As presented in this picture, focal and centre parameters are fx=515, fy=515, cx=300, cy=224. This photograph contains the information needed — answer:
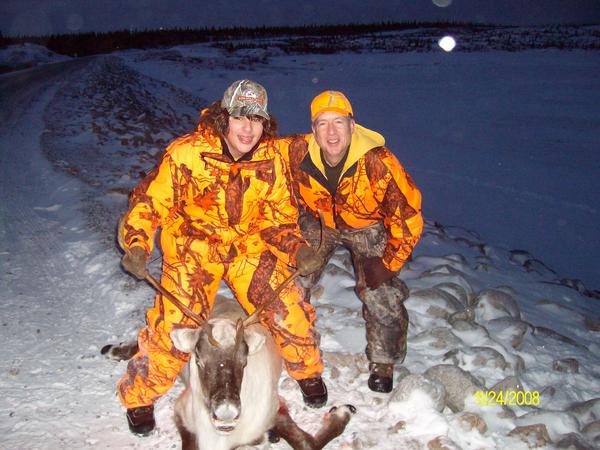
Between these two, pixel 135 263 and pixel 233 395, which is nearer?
pixel 233 395

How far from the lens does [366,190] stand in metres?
3.97

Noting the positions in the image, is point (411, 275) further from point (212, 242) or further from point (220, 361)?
point (220, 361)

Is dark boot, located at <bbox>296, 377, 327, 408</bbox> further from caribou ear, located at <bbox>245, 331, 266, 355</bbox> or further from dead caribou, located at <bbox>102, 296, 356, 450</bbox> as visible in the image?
caribou ear, located at <bbox>245, 331, 266, 355</bbox>

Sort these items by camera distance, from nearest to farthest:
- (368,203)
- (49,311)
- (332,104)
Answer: (332,104), (368,203), (49,311)

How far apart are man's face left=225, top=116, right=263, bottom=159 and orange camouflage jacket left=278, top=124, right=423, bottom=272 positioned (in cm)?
37

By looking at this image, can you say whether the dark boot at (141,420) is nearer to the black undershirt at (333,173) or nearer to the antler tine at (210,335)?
the antler tine at (210,335)

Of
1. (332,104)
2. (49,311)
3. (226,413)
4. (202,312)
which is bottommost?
(49,311)

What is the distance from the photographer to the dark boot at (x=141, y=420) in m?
3.33

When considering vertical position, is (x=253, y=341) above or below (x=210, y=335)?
below

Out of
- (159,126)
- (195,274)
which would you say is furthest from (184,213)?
(159,126)

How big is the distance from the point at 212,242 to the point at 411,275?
2958mm

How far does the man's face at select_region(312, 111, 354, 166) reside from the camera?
12.7 feet

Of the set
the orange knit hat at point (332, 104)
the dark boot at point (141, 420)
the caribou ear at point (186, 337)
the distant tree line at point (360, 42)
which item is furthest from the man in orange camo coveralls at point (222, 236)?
the distant tree line at point (360, 42)

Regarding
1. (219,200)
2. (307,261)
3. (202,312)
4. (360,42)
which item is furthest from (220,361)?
(360,42)
